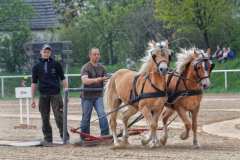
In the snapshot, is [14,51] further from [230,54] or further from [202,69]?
[202,69]

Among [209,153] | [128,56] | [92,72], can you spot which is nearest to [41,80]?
[92,72]

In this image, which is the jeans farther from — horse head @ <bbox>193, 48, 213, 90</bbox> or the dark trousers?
horse head @ <bbox>193, 48, 213, 90</bbox>

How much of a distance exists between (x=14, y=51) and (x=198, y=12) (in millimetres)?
12337

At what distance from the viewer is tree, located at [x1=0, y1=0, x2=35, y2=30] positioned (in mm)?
23547

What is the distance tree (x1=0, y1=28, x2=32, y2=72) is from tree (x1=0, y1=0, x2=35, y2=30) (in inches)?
22.1

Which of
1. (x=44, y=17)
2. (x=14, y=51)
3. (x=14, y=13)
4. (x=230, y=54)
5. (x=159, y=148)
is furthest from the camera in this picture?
(x=44, y=17)

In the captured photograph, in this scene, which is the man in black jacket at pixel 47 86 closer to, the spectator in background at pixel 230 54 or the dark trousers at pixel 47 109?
the dark trousers at pixel 47 109

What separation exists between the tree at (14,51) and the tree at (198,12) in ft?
31.9

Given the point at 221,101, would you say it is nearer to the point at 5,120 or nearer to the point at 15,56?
the point at 5,120

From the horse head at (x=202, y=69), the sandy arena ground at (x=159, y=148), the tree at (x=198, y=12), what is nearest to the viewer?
the sandy arena ground at (x=159, y=148)

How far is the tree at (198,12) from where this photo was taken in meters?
20.0

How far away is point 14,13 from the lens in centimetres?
2377

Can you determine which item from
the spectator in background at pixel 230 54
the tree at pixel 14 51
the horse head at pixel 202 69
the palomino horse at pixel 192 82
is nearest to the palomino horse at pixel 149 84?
the palomino horse at pixel 192 82

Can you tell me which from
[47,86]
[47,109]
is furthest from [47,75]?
[47,109]
